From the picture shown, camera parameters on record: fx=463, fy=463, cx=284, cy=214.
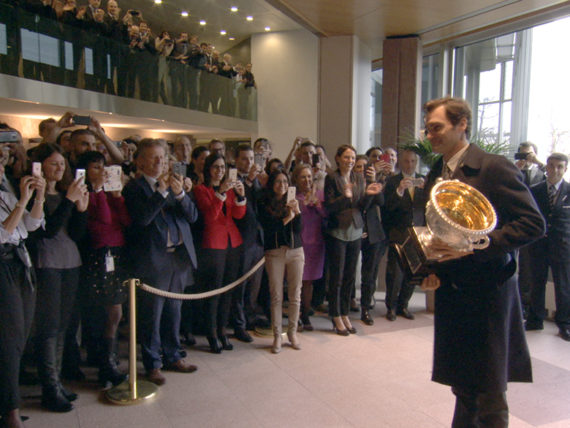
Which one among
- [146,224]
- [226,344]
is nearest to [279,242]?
[226,344]

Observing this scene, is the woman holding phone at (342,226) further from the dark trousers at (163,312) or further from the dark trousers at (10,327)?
the dark trousers at (10,327)

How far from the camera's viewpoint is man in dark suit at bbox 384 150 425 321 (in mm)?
4652

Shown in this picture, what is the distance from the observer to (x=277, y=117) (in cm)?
1198

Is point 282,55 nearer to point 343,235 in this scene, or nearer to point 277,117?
point 277,117

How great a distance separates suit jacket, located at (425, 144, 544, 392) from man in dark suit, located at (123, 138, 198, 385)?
6.29ft

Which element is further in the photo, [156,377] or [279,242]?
[279,242]

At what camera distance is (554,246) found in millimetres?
4539

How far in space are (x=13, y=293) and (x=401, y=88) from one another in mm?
5699

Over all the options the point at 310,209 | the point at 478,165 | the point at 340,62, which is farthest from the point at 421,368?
the point at 340,62

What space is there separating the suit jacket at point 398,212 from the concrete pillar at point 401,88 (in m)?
1.91

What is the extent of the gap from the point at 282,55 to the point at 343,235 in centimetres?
867

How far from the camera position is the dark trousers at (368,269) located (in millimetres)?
4727

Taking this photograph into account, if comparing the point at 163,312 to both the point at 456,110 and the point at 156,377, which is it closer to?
the point at 156,377

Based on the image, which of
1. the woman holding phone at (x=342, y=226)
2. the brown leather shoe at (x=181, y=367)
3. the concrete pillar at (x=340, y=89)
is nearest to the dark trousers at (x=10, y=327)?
the brown leather shoe at (x=181, y=367)
